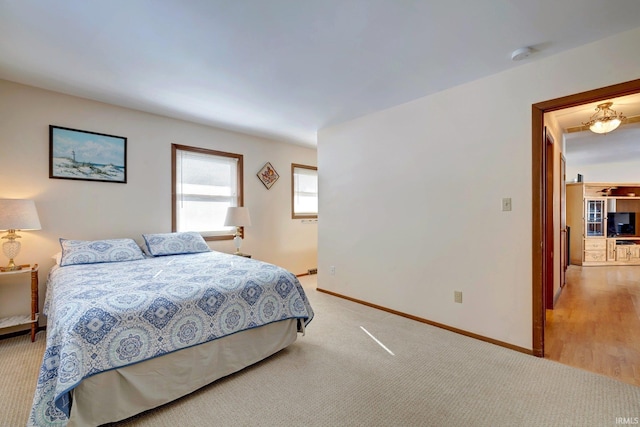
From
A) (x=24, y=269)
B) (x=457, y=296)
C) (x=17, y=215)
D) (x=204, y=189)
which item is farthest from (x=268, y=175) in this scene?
(x=457, y=296)

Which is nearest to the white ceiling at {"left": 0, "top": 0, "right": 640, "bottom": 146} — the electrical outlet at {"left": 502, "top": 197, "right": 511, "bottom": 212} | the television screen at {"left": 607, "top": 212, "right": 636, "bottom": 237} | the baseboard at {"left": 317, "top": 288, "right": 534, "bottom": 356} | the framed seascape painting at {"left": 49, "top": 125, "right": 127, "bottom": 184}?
the framed seascape painting at {"left": 49, "top": 125, "right": 127, "bottom": 184}

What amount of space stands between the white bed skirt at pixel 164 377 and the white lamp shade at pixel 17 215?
191 cm

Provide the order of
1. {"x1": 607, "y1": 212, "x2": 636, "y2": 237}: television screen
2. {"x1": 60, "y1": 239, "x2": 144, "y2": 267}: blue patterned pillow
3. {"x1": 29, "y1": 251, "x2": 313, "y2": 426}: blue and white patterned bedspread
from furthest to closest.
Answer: {"x1": 607, "y1": 212, "x2": 636, "y2": 237}: television screen < {"x1": 60, "y1": 239, "x2": 144, "y2": 267}: blue patterned pillow < {"x1": 29, "y1": 251, "x2": 313, "y2": 426}: blue and white patterned bedspread

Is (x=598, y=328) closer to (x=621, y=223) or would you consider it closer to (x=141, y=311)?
(x=141, y=311)

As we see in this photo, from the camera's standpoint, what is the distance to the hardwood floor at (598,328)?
223 centimetres

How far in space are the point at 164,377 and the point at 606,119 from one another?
15.0 feet

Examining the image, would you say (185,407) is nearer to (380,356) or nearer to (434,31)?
(380,356)

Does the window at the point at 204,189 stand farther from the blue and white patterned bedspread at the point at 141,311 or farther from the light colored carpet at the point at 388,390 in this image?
the light colored carpet at the point at 388,390

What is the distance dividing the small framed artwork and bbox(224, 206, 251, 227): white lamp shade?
85 cm

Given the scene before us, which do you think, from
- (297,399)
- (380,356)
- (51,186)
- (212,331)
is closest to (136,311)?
(212,331)

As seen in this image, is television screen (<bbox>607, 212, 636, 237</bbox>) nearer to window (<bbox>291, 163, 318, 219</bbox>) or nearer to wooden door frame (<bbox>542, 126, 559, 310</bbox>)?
wooden door frame (<bbox>542, 126, 559, 310</bbox>)

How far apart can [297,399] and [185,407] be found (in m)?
0.69

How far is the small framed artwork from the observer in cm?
471

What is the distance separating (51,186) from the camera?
2.99 metres
